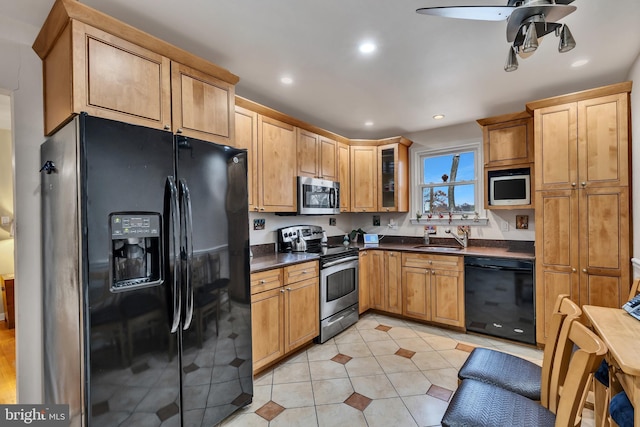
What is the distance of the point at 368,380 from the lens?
7.98 feet

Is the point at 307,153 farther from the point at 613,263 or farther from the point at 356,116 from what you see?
the point at 613,263

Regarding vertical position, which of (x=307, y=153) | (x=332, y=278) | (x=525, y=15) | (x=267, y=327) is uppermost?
(x=525, y=15)

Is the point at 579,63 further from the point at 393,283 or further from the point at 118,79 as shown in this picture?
the point at 118,79

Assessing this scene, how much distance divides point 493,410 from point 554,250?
2.13 metres

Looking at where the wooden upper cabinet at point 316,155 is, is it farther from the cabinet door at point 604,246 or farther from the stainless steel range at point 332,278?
the cabinet door at point 604,246

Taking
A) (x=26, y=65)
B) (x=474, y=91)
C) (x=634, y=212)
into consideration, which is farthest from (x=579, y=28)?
(x=26, y=65)

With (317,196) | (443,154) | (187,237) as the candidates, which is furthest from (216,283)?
(443,154)

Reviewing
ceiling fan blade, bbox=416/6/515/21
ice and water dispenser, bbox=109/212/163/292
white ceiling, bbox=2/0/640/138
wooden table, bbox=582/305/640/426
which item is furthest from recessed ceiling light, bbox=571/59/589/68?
ice and water dispenser, bbox=109/212/163/292

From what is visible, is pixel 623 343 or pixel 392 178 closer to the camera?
pixel 623 343

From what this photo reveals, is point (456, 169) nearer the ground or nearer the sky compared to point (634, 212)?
nearer the sky

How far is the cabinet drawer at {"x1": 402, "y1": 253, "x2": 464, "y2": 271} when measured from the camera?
3.35m

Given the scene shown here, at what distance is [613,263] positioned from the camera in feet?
8.46

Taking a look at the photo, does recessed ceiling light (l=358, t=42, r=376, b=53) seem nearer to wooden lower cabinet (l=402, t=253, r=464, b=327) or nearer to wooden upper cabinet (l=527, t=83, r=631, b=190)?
wooden upper cabinet (l=527, t=83, r=631, b=190)

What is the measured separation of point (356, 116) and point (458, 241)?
2063 mm
